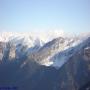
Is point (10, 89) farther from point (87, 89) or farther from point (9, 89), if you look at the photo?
point (87, 89)

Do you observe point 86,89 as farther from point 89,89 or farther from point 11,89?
point 11,89

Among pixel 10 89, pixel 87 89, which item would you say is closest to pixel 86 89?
pixel 87 89

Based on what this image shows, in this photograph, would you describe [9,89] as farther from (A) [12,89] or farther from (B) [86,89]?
(B) [86,89]

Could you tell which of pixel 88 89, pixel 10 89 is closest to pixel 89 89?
pixel 88 89

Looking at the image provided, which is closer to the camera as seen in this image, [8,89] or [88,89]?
[8,89]

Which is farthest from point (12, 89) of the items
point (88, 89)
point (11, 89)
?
point (88, 89)

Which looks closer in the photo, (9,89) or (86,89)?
(9,89)

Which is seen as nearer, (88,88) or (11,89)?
(11,89)
